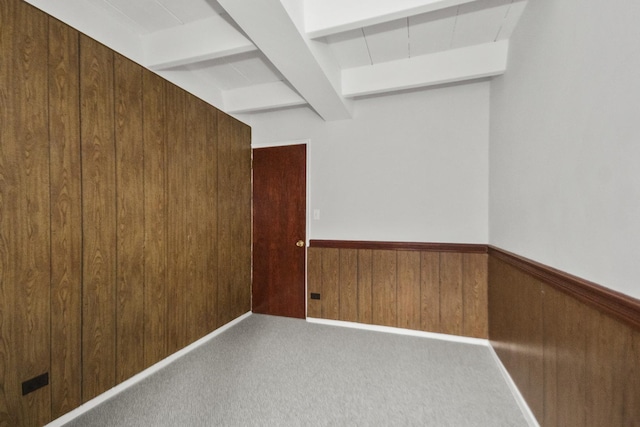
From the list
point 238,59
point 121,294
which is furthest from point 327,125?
point 121,294

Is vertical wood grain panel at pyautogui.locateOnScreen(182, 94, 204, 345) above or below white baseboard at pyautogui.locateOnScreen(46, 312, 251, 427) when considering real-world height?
above

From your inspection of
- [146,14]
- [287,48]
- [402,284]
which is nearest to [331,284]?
[402,284]

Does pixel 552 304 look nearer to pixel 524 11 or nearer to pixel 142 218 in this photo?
pixel 524 11

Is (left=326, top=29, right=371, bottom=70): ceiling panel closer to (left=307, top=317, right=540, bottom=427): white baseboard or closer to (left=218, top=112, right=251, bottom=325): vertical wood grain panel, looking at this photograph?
(left=218, top=112, right=251, bottom=325): vertical wood grain panel

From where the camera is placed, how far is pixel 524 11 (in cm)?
173

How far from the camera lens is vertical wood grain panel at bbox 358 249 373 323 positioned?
2848 millimetres

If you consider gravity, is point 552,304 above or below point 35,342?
above

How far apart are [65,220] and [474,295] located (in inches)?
129

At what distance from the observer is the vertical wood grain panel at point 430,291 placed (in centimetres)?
263

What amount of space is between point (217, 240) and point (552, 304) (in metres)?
→ 2.70

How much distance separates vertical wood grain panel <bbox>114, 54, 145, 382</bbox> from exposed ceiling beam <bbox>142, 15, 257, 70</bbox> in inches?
8.0

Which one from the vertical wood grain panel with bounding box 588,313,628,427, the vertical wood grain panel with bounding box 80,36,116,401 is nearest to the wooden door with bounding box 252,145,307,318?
the vertical wood grain panel with bounding box 80,36,116,401

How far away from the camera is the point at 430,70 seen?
229 centimetres

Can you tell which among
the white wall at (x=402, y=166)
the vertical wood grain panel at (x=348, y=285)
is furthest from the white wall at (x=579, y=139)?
the vertical wood grain panel at (x=348, y=285)
